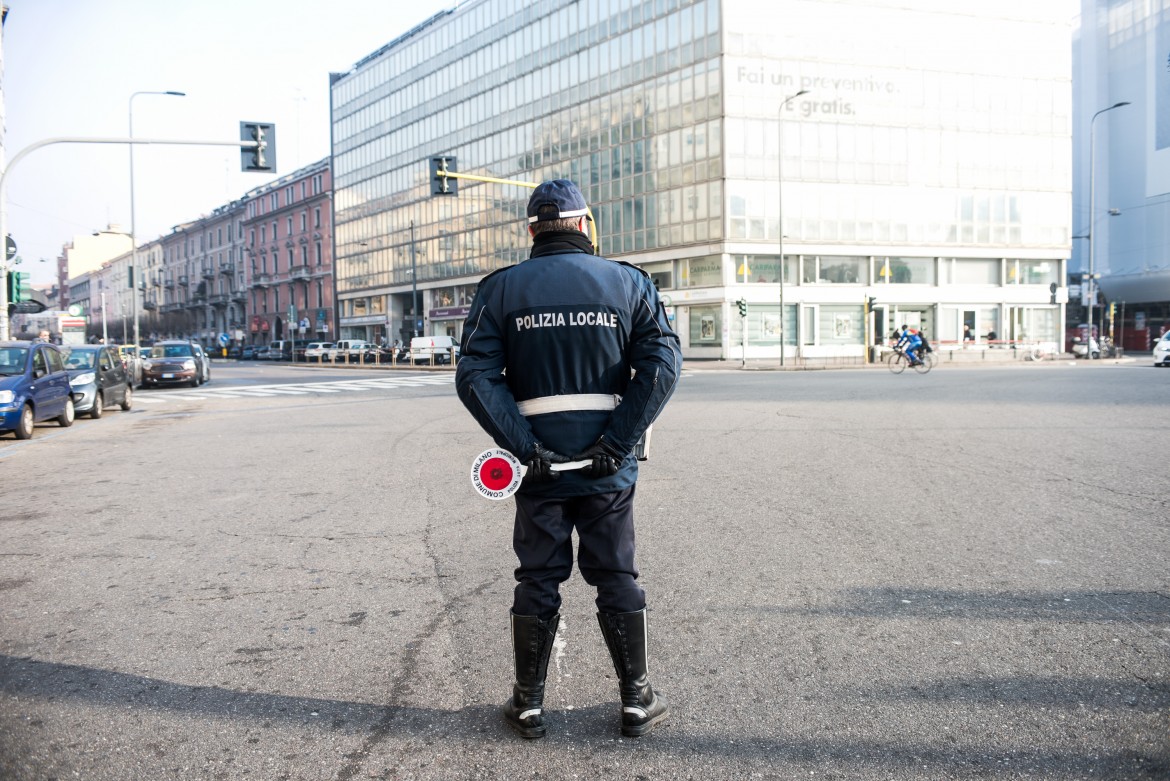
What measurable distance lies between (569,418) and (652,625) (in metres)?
1.44

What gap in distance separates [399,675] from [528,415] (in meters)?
1.27

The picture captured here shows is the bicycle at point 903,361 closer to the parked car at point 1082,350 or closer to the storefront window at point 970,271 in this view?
the parked car at point 1082,350

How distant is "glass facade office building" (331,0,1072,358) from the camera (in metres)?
45.2

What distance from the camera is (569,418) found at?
3.23 m

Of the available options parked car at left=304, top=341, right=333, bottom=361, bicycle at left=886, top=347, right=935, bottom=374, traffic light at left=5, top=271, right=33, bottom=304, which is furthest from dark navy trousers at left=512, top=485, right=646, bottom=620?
parked car at left=304, top=341, right=333, bottom=361

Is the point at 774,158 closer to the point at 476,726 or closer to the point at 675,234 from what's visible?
the point at 675,234

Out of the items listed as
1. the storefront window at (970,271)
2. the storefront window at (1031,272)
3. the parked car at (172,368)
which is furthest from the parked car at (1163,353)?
the parked car at (172,368)

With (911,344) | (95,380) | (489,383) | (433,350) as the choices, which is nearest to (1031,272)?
(911,344)

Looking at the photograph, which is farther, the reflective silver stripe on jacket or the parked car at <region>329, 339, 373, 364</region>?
the parked car at <region>329, 339, 373, 364</region>

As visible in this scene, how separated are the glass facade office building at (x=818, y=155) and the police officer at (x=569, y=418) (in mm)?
39745

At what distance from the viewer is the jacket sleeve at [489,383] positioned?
10.3 feet

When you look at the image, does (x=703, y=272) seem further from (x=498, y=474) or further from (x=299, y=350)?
(x=498, y=474)

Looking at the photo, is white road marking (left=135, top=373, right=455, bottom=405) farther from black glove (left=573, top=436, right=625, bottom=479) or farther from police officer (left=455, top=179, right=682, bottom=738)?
black glove (left=573, top=436, right=625, bottom=479)

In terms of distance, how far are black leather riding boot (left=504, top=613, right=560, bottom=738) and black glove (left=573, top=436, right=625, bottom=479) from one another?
0.57m
